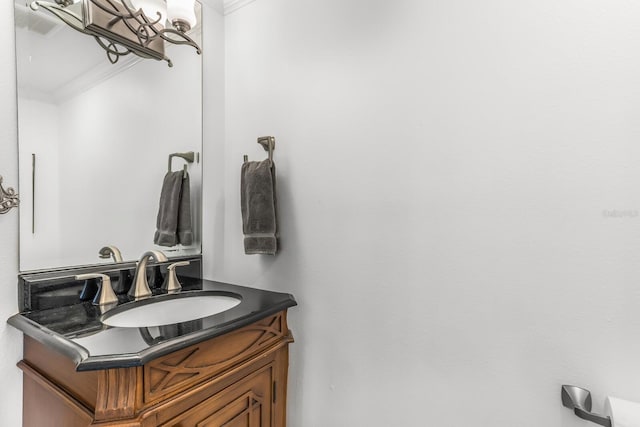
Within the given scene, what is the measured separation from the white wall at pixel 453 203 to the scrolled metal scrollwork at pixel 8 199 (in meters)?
0.87

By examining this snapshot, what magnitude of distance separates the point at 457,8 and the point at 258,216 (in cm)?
104

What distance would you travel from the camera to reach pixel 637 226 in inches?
29.1

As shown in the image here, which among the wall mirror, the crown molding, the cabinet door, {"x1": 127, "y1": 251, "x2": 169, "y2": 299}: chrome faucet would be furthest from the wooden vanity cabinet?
the crown molding

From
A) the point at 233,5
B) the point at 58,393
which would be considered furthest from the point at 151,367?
the point at 233,5

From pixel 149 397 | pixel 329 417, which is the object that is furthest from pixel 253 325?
pixel 329 417

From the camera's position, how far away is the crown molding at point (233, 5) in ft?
4.92

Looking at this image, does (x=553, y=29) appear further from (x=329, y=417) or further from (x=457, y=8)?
(x=329, y=417)

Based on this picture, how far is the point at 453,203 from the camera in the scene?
978 mm

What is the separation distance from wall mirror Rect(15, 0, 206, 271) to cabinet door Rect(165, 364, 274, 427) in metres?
0.72

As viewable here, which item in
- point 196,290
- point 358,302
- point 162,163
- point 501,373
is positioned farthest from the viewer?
point 162,163

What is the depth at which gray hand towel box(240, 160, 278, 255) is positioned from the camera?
50.9 inches

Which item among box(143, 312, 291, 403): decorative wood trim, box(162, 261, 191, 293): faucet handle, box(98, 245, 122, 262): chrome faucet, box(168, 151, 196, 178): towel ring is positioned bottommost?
box(143, 312, 291, 403): decorative wood trim

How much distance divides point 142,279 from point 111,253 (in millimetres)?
171

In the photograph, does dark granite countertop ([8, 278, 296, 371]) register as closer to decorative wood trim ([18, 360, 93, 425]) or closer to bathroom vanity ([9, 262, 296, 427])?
bathroom vanity ([9, 262, 296, 427])
